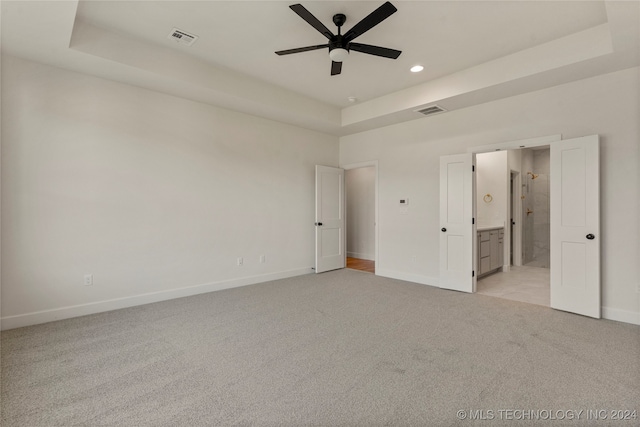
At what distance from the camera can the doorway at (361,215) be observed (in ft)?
24.2

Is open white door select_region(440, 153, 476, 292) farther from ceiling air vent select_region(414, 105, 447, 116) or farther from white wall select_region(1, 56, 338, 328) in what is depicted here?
white wall select_region(1, 56, 338, 328)

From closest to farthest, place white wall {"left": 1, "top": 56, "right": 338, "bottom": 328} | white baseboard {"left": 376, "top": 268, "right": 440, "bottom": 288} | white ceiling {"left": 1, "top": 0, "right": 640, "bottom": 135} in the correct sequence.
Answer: white ceiling {"left": 1, "top": 0, "right": 640, "bottom": 135} < white wall {"left": 1, "top": 56, "right": 338, "bottom": 328} < white baseboard {"left": 376, "top": 268, "right": 440, "bottom": 288}

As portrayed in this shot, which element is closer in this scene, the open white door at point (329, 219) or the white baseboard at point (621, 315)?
the white baseboard at point (621, 315)

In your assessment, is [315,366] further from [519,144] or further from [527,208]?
[527,208]

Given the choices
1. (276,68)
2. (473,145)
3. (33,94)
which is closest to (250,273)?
(276,68)

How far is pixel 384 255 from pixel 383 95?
110 inches

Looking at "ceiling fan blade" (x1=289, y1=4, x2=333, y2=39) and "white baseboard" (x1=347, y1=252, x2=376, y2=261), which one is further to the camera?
"white baseboard" (x1=347, y1=252, x2=376, y2=261)

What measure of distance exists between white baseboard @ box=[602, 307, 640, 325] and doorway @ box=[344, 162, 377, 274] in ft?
13.9

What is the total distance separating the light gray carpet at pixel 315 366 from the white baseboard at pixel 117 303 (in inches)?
4.6

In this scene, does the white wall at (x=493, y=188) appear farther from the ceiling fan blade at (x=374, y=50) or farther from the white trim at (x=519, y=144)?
the ceiling fan blade at (x=374, y=50)

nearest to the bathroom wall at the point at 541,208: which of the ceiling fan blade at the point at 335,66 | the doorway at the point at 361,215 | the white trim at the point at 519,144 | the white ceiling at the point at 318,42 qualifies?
the doorway at the point at 361,215

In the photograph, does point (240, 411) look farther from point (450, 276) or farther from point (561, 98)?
point (561, 98)

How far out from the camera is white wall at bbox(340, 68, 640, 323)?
3.19 m

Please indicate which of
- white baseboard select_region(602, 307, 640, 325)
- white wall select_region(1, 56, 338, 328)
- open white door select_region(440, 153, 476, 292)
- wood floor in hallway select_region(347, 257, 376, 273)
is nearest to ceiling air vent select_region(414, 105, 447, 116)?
open white door select_region(440, 153, 476, 292)
